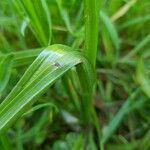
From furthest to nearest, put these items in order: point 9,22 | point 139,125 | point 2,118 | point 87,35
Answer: point 139,125
point 9,22
point 87,35
point 2,118

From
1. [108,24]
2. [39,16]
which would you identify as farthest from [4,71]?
[108,24]

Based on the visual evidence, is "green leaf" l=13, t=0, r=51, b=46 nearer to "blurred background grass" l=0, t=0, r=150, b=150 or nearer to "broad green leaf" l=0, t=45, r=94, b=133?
"blurred background grass" l=0, t=0, r=150, b=150

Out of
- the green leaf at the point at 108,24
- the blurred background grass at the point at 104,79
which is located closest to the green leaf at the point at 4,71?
the blurred background grass at the point at 104,79

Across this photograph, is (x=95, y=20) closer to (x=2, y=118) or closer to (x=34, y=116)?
(x=2, y=118)

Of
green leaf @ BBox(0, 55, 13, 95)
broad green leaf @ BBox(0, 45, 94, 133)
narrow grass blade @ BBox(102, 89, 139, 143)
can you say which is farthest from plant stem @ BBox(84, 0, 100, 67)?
narrow grass blade @ BBox(102, 89, 139, 143)

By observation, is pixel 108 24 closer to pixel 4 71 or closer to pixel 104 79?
pixel 104 79

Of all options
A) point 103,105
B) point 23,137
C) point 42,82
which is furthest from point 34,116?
point 42,82
